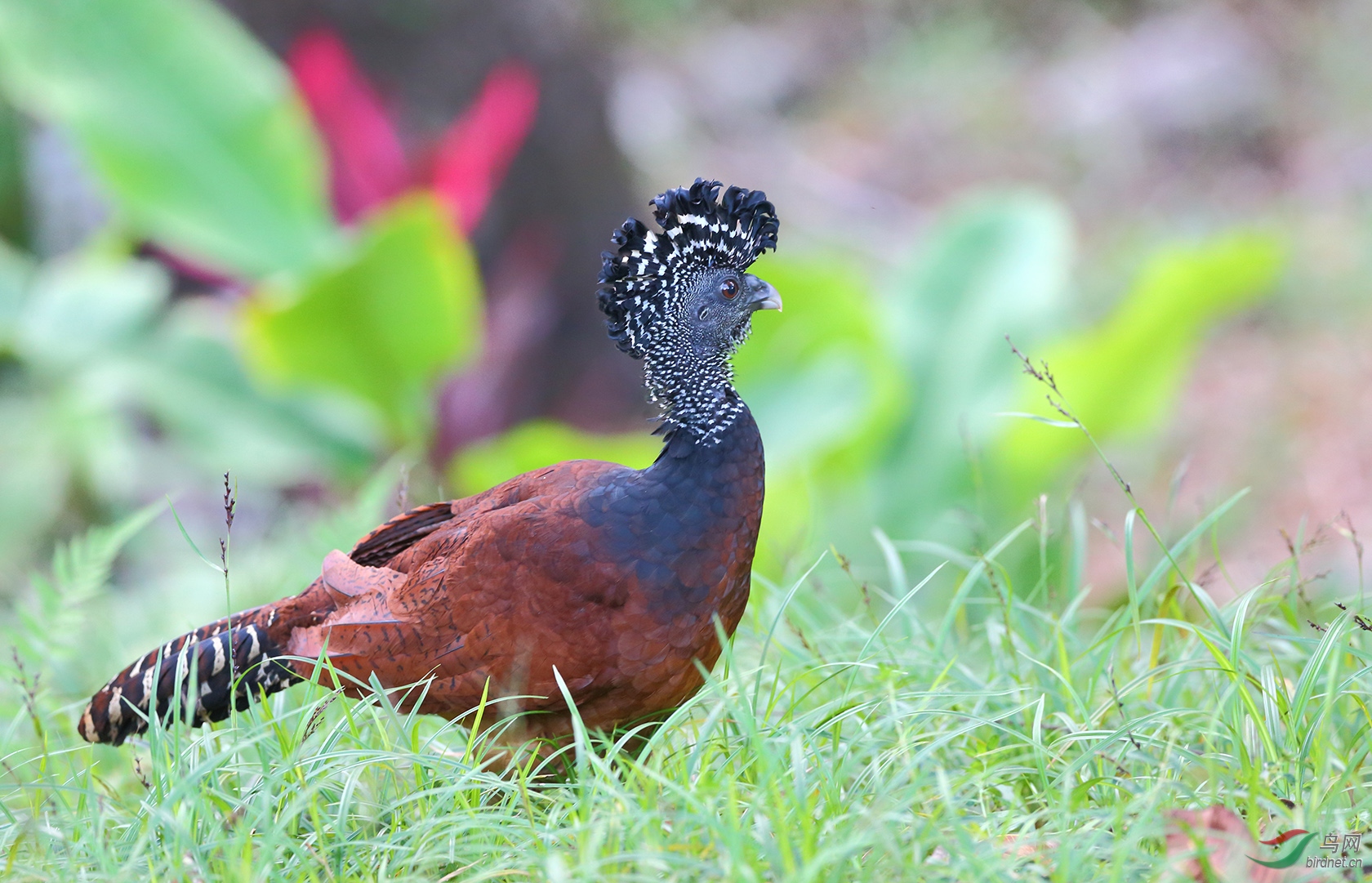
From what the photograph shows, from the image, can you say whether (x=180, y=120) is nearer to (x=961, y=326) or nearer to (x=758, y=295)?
(x=961, y=326)

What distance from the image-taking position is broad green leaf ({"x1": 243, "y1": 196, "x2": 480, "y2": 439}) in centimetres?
399

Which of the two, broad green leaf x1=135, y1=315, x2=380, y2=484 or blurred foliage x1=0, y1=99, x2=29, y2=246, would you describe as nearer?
broad green leaf x1=135, y1=315, x2=380, y2=484

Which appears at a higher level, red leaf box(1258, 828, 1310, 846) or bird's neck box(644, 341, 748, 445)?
bird's neck box(644, 341, 748, 445)

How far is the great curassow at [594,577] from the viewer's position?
1.91m

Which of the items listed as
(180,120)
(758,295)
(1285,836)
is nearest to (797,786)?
(1285,836)

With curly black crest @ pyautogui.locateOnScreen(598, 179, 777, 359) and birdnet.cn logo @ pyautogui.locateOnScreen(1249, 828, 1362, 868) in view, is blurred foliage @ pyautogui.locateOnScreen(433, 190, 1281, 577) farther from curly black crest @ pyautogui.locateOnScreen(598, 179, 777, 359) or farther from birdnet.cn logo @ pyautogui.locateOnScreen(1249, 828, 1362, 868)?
birdnet.cn logo @ pyautogui.locateOnScreen(1249, 828, 1362, 868)

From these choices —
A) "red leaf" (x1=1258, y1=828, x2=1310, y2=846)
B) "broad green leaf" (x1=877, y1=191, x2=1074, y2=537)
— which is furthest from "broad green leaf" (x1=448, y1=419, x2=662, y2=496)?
"red leaf" (x1=1258, y1=828, x2=1310, y2=846)

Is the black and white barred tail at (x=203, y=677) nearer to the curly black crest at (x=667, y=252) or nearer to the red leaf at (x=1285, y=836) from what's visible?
the curly black crest at (x=667, y=252)

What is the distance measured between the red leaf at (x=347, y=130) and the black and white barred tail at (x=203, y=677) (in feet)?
9.91

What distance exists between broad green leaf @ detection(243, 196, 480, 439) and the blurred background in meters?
0.01

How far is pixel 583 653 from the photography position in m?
1.90

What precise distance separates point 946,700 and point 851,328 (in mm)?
2363

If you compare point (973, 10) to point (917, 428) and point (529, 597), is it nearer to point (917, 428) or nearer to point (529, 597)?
point (917, 428)

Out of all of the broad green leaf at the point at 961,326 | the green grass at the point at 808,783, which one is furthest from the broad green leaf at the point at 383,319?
the green grass at the point at 808,783
